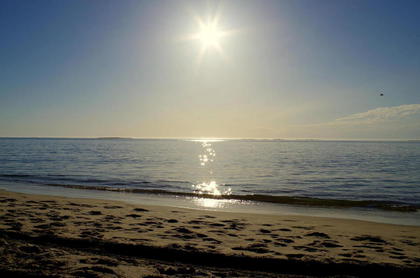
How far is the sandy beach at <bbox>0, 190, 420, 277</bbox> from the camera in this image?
6109mm

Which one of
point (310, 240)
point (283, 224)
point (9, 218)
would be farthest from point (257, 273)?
point (9, 218)

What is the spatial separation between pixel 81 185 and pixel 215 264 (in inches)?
741

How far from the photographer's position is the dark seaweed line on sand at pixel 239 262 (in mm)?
6316

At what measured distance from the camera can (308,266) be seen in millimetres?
6496

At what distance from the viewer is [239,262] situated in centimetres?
664

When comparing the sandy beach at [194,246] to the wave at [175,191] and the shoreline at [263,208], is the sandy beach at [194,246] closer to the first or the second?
the shoreline at [263,208]

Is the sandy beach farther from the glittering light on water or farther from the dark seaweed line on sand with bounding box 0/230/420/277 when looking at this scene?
the glittering light on water

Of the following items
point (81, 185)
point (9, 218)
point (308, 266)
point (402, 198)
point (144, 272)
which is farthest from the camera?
point (81, 185)

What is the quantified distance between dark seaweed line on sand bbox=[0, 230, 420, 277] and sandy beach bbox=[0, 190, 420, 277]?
0.02m

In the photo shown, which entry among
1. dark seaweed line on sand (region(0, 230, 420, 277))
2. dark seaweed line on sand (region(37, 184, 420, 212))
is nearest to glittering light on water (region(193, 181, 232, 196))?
dark seaweed line on sand (region(37, 184, 420, 212))

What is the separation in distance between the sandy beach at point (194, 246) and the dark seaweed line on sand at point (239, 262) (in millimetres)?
21

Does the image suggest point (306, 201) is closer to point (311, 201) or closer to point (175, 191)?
point (311, 201)

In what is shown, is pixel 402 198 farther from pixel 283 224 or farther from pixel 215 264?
pixel 215 264

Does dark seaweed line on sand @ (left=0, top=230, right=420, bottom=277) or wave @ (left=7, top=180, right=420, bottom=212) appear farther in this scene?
wave @ (left=7, top=180, right=420, bottom=212)
